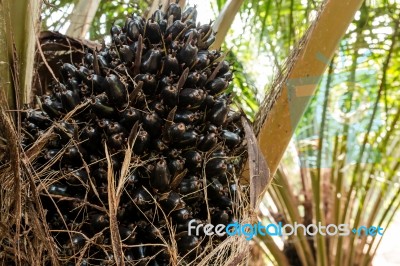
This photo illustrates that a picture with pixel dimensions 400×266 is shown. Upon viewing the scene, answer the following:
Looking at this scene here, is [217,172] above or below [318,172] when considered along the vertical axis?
above

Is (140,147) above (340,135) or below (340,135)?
above

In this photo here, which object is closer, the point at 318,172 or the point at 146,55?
the point at 146,55

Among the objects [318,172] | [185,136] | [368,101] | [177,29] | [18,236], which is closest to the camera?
[18,236]

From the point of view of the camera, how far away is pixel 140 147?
833mm

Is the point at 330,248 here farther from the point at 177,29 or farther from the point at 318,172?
the point at 177,29

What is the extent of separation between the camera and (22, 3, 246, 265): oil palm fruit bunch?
0.82 m

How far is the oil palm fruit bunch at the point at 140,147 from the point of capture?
82 cm

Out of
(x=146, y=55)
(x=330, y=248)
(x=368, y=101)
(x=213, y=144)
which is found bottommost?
(x=330, y=248)

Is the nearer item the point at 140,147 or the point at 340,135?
the point at 140,147

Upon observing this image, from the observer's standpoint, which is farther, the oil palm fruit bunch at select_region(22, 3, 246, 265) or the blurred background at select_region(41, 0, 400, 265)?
the blurred background at select_region(41, 0, 400, 265)

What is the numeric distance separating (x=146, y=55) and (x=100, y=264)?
370mm

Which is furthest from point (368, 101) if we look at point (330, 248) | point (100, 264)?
point (100, 264)

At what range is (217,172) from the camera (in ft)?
2.90

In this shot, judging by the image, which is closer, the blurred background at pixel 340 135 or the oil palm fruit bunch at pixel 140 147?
the oil palm fruit bunch at pixel 140 147
